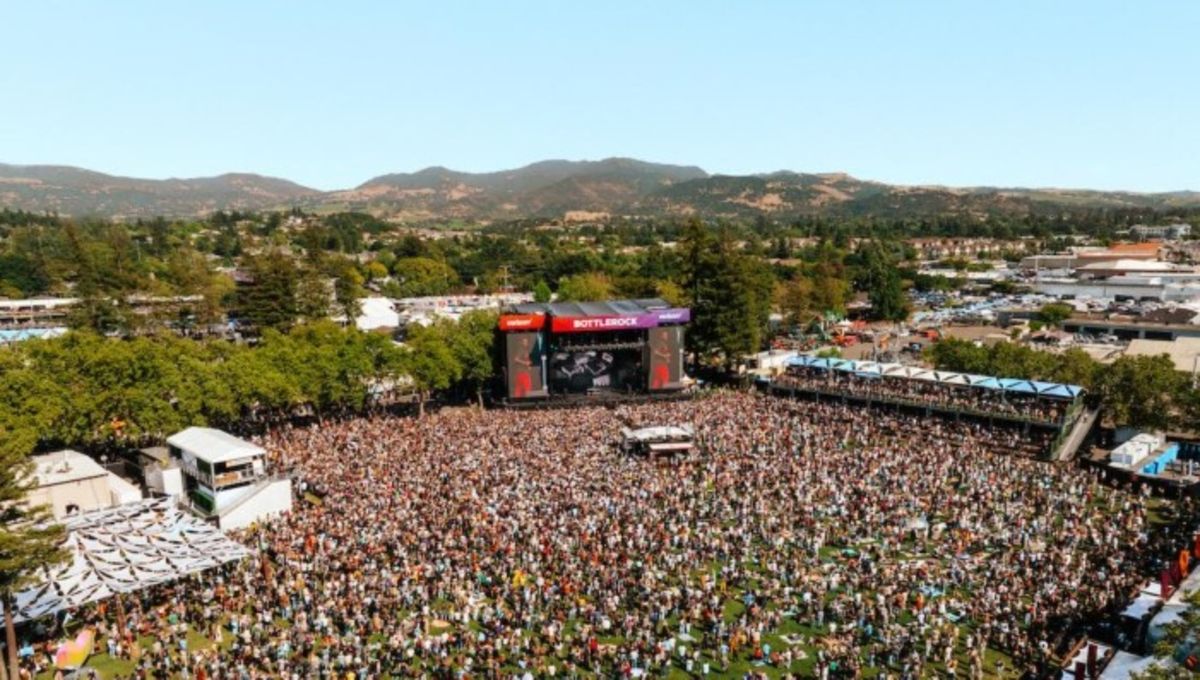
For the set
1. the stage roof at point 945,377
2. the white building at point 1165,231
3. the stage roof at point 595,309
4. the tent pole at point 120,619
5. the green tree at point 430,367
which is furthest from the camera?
the white building at point 1165,231

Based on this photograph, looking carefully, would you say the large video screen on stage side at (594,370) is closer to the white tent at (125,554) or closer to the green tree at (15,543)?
the white tent at (125,554)

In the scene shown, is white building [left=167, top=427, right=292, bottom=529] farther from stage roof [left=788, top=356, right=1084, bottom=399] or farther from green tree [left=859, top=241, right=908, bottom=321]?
green tree [left=859, top=241, right=908, bottom=321]

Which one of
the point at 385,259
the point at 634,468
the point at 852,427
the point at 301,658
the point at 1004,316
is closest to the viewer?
the point at 301,658

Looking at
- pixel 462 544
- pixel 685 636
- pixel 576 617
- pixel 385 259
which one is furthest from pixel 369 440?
pixel 385 259

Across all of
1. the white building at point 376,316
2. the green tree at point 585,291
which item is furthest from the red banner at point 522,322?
the green tree at point 585,291

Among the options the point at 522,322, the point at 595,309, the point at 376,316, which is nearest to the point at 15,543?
the point at 522,322

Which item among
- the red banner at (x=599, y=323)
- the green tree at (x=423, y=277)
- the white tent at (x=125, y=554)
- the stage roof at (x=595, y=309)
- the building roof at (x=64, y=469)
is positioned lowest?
the green tree at (x=423, y=277)

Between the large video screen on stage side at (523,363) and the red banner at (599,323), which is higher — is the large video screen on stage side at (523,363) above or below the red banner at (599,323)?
below

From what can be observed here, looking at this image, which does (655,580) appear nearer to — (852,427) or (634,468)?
(634,468)
